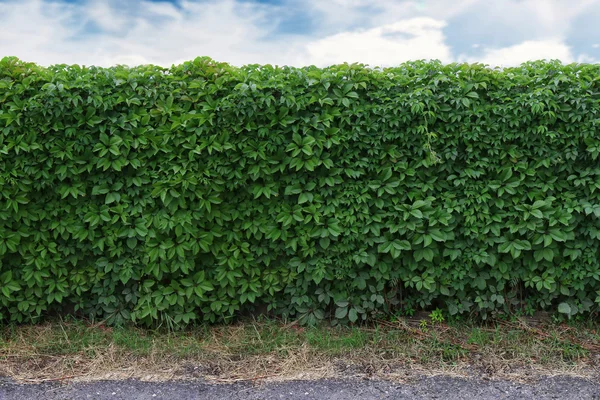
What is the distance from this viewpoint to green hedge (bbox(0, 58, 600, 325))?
144 inches

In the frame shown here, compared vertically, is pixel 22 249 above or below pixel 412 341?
above

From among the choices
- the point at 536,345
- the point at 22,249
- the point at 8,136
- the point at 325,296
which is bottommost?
the point at 536,345

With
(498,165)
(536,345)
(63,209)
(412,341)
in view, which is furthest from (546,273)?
(63,209)

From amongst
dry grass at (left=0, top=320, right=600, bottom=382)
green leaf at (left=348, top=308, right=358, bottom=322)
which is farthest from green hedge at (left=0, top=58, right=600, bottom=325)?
dry grass at (left=0, top=320, right=600, bottom=382)

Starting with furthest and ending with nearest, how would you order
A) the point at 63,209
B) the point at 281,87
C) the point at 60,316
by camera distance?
the point at 60,316 < the point at 63,209 < the point at 281,87

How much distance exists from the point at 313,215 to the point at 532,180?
1734 millimetres

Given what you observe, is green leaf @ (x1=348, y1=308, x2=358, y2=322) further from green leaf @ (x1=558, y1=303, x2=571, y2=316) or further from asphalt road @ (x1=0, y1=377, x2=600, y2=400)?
green leaf @ (x1=558, y1=303, x2=571, y2=316)

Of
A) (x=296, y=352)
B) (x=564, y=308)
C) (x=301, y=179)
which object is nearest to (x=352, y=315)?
(x=296, y=352)

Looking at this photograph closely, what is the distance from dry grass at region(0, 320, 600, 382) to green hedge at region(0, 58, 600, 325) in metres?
0.22

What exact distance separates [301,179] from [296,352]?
4.28ft

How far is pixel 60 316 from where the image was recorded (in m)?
4.11

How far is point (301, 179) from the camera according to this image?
3734mm

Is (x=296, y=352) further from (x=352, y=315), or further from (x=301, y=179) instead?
(x=301, y=179)

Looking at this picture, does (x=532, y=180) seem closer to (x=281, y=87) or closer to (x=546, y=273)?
(x=546, y=273)
